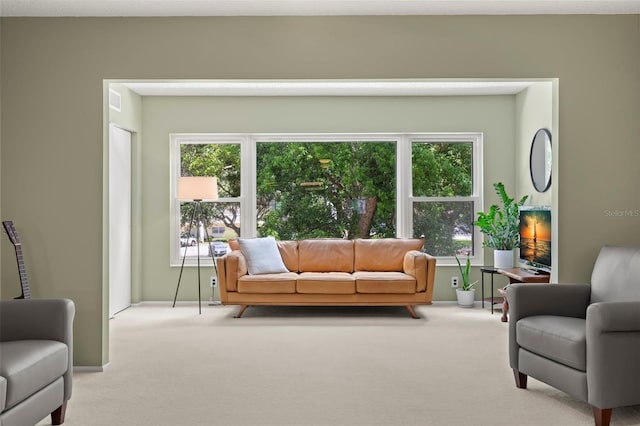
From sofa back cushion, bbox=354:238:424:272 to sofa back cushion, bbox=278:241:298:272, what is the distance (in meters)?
0.71

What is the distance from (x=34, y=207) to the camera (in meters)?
4.61

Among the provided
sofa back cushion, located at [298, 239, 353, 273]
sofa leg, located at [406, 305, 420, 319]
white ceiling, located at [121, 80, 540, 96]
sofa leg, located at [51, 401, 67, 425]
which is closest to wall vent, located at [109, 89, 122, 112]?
white ceiling, located at [121, 80, 540, 96]

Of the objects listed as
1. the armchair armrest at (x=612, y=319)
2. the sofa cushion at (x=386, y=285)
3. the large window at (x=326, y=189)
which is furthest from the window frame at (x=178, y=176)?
the armchair armrest at (x=612, y=319)

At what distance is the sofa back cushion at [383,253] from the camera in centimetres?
745

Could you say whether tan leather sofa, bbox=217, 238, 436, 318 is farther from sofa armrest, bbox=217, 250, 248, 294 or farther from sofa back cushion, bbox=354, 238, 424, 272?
sofa back cushion, bbox=354, 238, 424, 272

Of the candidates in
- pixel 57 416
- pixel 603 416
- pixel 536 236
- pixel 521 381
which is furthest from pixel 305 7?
pixel 536 236

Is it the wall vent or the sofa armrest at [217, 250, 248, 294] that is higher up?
the wall vent

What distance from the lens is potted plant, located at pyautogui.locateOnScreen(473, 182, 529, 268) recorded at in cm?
737

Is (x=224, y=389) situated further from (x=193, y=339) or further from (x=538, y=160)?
(x=538, y=160)

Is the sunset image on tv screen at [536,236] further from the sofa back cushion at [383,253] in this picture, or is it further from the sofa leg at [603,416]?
the sofa leg at [603,416]

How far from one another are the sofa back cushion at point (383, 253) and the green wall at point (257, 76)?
3006 millimetres

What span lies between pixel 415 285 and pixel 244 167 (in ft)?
8.90

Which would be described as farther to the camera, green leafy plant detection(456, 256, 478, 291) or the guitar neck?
green leafy plant detection(456, 256, 478, 291)

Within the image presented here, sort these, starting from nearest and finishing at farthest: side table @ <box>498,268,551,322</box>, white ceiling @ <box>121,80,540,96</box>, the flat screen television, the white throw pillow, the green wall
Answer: the green wall < side table @ <box>498,268,551,322</box> < the flat screen television < the white throw pillow < white ceiling @ <box>121,80,540,96</box>
